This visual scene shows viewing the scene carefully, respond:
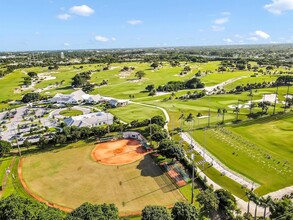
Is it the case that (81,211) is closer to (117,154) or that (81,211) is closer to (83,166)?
(83,166)

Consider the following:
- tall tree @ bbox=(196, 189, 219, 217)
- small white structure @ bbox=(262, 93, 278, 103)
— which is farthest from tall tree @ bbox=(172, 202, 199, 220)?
small white structure @ bbox=(262, 93, 278, 103)

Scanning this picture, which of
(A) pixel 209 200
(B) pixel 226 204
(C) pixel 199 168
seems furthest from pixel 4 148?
(B) pixel 226 204

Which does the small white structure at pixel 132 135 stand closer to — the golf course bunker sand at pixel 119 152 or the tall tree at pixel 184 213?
the golf course bunker sand at pixel 119 152

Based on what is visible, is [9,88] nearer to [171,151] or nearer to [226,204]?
[171,151]

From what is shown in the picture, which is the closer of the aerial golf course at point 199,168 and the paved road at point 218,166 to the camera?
the aerial golf course at point 199,168

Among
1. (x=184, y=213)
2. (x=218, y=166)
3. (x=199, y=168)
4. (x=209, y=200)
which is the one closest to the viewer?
(x=184, y=213)

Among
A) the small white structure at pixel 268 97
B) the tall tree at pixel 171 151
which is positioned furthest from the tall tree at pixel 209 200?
the small white structure at pixel 268 97

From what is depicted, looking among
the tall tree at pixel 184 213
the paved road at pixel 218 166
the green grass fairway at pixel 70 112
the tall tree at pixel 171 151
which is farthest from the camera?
the green grass fairway at pixel 70 112
